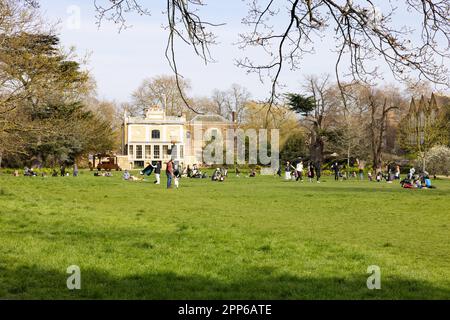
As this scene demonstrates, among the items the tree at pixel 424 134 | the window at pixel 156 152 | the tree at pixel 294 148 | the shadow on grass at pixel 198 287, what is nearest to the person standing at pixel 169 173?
the shadow on grass at pixel 198 287

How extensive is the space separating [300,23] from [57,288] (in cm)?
434

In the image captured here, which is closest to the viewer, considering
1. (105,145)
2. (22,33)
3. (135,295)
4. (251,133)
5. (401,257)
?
(135,295)

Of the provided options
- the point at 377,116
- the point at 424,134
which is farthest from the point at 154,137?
the point at 424,134

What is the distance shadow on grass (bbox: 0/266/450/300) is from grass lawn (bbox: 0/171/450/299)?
0.5 inches

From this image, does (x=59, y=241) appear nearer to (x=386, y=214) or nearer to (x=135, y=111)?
(x=386, y=214)

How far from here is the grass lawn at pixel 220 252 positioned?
7.21 meters

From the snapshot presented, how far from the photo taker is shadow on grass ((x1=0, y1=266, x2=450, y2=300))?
22.5 feet

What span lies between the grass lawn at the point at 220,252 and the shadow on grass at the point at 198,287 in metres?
0.01

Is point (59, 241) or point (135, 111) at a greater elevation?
point (135, 111)

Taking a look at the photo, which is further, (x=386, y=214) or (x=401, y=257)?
(x=386, y=214)

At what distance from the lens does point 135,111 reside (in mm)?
103938

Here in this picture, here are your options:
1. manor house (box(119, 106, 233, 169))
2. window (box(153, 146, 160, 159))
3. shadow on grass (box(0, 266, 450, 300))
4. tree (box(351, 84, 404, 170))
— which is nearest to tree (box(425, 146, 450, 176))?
tree (box(351, 84, 404, 170))

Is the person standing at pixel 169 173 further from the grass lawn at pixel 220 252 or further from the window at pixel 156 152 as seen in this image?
the window at pixel 156 152

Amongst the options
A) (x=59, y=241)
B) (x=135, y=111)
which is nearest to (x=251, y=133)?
(x=135, y=111)
